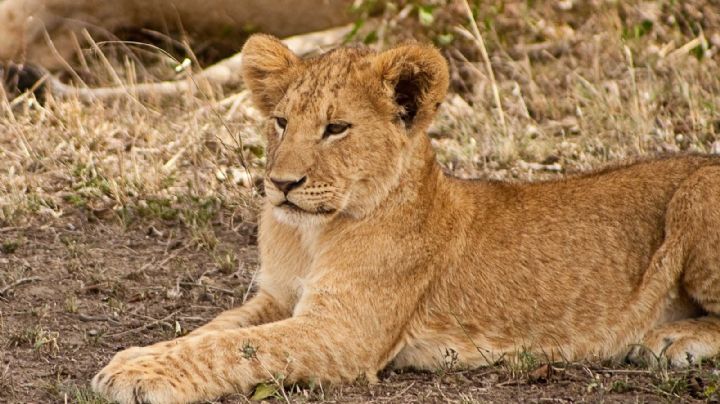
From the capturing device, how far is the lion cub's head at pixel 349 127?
4453 millimetres

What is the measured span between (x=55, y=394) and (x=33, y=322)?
2.67ft

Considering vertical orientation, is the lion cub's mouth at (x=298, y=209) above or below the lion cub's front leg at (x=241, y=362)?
above

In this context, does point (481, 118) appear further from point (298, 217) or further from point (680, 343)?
point (298, 217)

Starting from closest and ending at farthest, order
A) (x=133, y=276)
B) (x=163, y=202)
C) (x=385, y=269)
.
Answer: (x=385, y=269)
(x=133, y=276)
(x=163, y=202)

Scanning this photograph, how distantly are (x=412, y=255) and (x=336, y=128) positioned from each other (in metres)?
0.59

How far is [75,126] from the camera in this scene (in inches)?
286

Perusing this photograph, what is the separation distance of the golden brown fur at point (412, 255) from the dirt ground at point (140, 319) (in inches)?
5.8

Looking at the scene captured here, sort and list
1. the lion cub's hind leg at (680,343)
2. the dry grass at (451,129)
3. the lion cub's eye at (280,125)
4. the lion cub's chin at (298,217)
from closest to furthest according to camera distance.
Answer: the lion cub's chin at (298,217) < the lion cub's eye at (280,125) < the lion cub's hind leg at (680,343) < the dry grass at (451,129)

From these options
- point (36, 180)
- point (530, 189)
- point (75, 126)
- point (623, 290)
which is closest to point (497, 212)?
point (530, 189)

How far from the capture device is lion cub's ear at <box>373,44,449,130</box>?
4566mm

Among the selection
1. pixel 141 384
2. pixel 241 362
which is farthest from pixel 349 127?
pixel 141 384

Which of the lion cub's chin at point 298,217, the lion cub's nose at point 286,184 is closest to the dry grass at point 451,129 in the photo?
the lion cub's chin at point 298,217

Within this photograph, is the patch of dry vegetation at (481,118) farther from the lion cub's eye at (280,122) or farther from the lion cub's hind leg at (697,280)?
the lion cub's hind leg at (697,280)

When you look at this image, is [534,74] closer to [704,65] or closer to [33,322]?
[704,65]
